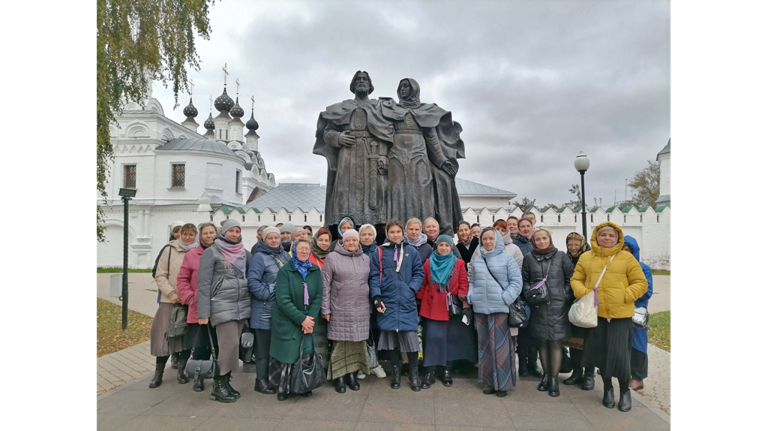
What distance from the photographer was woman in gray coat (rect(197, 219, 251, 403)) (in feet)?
12.8

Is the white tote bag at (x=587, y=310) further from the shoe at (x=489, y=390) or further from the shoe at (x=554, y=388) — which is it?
the shoe at (x=489, y=390)

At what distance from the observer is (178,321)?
4.36 m

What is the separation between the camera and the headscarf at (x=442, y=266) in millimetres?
4191

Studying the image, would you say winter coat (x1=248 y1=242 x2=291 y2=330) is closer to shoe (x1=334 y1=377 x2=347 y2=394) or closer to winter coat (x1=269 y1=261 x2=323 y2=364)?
winter coat (x1=269 y1=261 x2=323 y2=364)

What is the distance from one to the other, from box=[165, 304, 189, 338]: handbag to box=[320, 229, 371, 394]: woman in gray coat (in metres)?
1.48

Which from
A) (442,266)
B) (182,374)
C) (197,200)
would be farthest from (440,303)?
(197,200)

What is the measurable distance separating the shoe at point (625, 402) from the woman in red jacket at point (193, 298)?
3.76 meters

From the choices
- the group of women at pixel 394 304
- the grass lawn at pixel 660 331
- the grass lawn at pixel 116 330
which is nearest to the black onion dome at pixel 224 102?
the grass lawn at pixel 116 330

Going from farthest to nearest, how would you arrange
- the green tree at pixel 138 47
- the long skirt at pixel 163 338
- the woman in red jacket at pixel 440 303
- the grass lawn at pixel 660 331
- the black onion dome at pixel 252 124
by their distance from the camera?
1. the black onion dome at pixel 252 124
2. the grass lawn at pixel 660 331
3. the green tree at pixel 138 47
4. the long skirt at pixel 163 338
5. the woman in red jacket at pixel 440 303

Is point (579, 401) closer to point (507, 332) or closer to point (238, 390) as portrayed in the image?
point (507, 332)

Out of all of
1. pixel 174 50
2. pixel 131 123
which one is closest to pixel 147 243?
pixel 131 123

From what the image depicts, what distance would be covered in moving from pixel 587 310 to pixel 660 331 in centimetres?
615

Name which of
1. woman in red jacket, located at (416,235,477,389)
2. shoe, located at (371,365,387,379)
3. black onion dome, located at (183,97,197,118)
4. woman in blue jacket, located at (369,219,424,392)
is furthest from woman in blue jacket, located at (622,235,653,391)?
black onion dome, located at (183,97,197,118)

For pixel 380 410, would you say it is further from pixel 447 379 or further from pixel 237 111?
pixel 237 111
